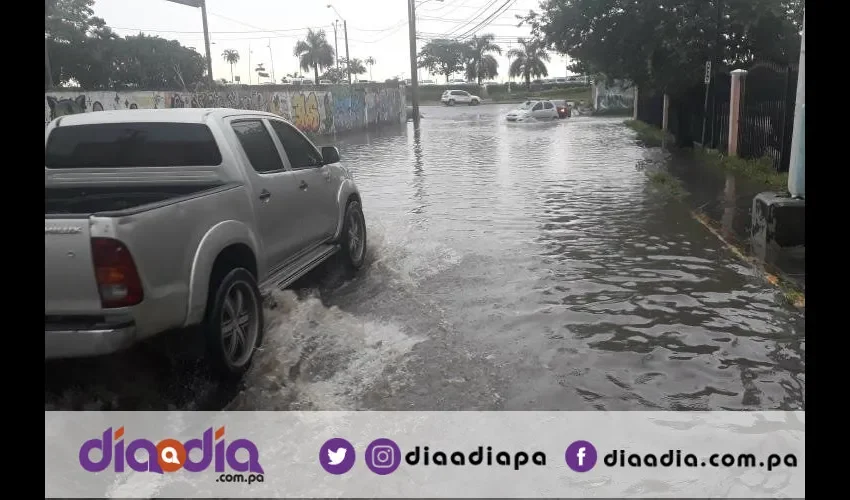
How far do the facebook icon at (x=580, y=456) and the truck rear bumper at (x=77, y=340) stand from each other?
2254 millimetres

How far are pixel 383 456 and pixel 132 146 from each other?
9.77 feet

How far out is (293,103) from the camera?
1105 inches

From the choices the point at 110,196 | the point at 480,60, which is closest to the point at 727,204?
the point at 110,196

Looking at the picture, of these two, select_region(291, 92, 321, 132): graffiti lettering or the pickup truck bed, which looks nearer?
the pickup truck bed

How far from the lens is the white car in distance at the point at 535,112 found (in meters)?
37.3

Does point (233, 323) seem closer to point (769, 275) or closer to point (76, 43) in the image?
point (769, 275)

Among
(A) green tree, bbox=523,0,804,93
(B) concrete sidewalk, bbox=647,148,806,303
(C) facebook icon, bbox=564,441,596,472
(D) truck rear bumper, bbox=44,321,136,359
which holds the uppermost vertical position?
(A) green tree, bbox=523,0,804,93

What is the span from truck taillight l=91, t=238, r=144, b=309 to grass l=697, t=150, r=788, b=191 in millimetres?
9914

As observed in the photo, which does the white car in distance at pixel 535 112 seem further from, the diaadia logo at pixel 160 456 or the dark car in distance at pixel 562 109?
the diaadia logo at pixel 160 456

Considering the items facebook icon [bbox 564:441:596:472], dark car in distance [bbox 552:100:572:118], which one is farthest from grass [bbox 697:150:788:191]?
dark car in distance [bbox 552:100:572:118]

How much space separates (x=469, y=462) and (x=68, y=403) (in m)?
2.12

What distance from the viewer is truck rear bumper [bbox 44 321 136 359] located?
3391mm

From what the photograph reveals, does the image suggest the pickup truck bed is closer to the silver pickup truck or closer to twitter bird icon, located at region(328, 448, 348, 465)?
the silver pickup truck
